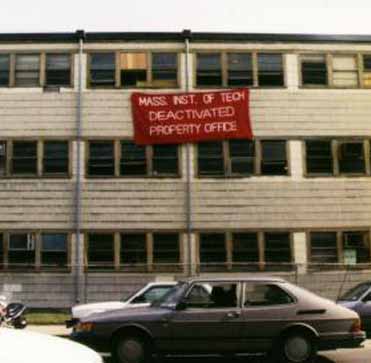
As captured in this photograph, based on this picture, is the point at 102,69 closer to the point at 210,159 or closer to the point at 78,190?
the point at 78,190

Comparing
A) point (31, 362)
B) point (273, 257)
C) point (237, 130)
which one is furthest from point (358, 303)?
point (31, 362)

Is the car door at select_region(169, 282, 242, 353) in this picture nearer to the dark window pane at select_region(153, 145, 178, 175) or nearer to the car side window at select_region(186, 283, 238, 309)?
the car side window at select_region(186, 283, 238, 309)

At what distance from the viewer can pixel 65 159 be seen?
2448 cm

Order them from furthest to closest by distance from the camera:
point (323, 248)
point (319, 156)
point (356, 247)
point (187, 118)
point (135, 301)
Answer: point (319, 156) < point (187, 118) < point (356, 247) < point (323, 248) < point (135, 301)

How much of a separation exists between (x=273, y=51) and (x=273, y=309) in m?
15.6

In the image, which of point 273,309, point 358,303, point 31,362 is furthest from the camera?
point 358,303

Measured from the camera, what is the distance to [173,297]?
11445mm

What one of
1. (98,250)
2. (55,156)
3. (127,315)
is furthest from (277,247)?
(127,315)

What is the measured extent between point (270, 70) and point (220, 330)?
15.7 metres

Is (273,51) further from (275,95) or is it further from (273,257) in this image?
(273,257)

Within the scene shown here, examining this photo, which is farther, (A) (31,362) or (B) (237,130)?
(B) (237,130)

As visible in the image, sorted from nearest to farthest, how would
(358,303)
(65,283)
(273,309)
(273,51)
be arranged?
(273,309) < (358,303) < (65,283) < (273,51)

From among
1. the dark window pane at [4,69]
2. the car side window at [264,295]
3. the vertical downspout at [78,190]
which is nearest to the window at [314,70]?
the vertical downspout at [78,190]

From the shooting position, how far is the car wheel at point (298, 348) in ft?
36.3
